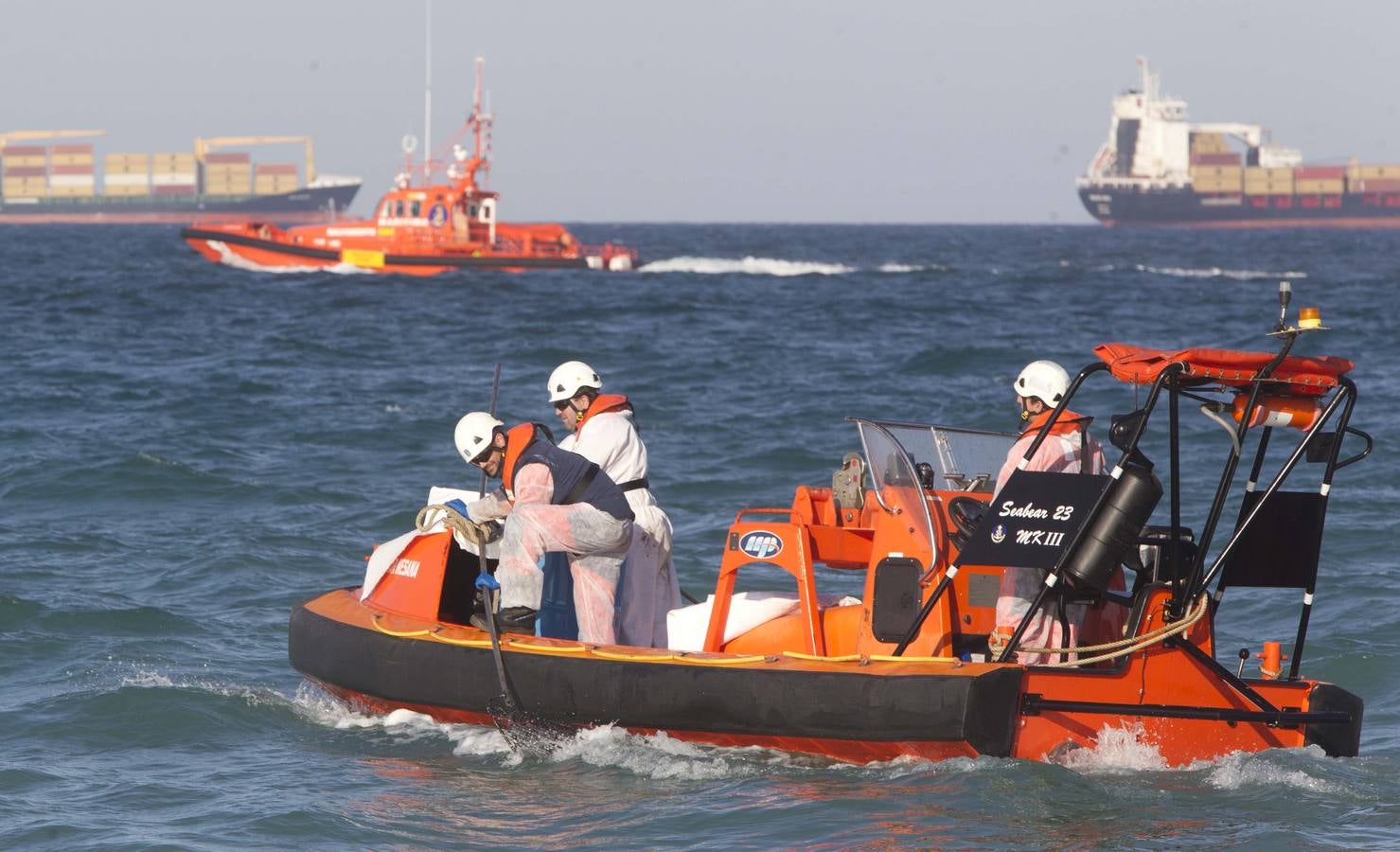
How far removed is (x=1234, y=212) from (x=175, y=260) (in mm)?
88789

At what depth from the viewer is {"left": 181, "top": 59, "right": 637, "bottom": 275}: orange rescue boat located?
4284cm

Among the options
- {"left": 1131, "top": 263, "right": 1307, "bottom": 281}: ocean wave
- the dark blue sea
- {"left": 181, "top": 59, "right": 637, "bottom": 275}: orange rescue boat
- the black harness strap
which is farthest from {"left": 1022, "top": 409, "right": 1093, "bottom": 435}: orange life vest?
{"left": 1131, "top": 263, "right": 1307, "bottom": 281}: ocean wave

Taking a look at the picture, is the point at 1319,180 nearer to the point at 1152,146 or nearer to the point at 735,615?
the point at 1152,146

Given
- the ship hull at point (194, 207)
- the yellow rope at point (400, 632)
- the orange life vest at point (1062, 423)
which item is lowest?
the yellow rope at point (400, 632)

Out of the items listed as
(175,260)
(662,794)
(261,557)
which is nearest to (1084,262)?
(175,260)

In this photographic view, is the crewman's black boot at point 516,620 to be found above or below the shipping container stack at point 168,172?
below

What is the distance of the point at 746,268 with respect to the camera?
5428cm

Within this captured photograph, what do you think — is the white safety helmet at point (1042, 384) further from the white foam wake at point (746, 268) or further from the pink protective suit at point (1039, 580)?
the white foam wake at point (746, 268)

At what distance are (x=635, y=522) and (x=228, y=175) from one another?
132 meters

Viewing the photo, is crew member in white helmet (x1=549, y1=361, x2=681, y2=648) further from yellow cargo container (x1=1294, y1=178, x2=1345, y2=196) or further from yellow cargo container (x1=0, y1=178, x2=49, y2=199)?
yellow cargo container (x1=0, y1=178, x2=49, y2=199)

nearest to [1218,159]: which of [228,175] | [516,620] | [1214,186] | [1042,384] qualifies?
[1214,186]

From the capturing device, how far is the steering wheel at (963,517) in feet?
20.8

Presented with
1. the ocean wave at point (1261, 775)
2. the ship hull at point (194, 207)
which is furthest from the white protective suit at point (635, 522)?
the ship hull at point (194, 207)

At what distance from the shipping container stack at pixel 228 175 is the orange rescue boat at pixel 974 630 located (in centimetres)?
13036
